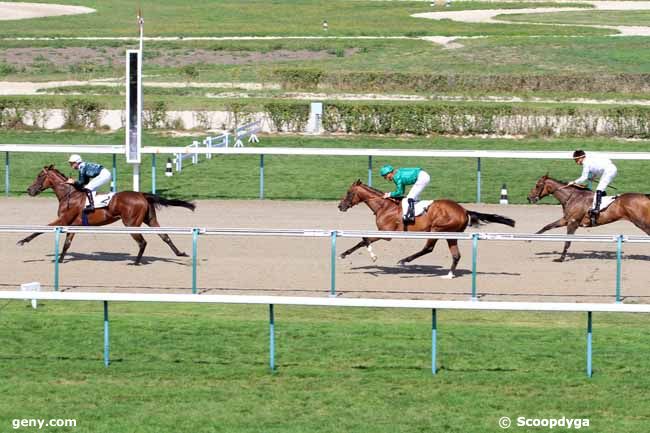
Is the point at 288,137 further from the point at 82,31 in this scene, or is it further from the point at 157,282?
the point at 82,31

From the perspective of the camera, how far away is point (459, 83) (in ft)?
118

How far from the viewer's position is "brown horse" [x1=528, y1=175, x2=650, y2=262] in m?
15.9

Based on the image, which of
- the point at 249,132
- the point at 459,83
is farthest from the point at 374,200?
the point at 459,83

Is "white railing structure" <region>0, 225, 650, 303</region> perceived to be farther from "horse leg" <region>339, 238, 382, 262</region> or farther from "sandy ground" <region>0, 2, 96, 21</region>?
"sandy ground" <region>0, 2, 96, 21</region>

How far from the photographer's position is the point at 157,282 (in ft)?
48.5

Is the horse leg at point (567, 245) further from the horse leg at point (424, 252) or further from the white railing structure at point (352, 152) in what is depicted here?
the white railing structure at point (352, 152)

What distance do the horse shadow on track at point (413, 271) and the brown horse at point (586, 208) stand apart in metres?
1.27

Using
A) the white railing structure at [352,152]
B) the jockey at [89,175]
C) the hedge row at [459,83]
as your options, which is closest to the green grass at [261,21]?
the hedge row at [459,83]

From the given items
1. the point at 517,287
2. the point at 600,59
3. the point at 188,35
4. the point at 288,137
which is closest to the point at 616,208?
the point at 517,287

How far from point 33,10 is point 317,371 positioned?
57.1 metres

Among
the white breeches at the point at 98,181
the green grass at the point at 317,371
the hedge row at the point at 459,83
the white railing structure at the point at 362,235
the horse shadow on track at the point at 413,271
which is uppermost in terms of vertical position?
the hedge row at the point at 459,83

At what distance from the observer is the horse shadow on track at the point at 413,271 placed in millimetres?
15367

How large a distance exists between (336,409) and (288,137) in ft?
55.2

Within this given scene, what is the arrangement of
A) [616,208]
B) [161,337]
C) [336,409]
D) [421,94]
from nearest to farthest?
[336,409], [161,337], [616,208], [421,94]
